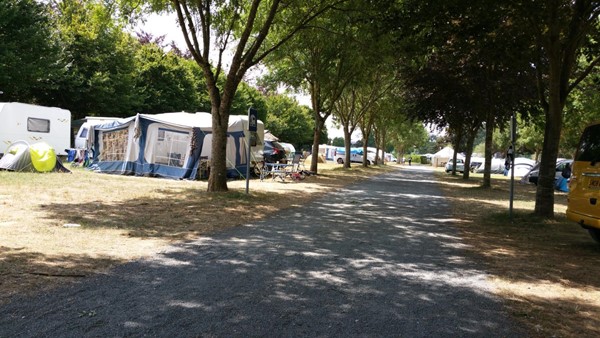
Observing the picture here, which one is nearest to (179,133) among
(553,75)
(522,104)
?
(553,75)

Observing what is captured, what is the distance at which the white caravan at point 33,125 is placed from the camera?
828 inches

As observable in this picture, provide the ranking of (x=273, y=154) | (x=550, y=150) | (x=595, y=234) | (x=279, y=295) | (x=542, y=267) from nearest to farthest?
1. (x=279, y=295)
2. (x=542, y=267)
3. (x=595, y=234)
4. (x=550, y=150)
5. (x=273, y=154)

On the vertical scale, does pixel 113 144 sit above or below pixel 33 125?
below

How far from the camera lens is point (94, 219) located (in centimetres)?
829

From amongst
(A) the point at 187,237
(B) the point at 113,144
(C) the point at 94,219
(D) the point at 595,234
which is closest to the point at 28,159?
(B) the point at 113,144

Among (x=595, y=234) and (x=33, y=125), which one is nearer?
(x=595, y=234)

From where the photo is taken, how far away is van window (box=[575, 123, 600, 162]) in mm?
7105

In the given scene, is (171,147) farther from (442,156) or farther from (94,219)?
(442,156)

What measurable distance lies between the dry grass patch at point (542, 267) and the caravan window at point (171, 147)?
10.9 meters

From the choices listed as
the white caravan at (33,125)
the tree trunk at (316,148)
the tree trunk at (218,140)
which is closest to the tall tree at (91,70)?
the white caravan at (33,125)

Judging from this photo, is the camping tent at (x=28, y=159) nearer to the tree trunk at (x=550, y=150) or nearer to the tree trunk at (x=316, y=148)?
the tree trunk at (x=316, y=148)

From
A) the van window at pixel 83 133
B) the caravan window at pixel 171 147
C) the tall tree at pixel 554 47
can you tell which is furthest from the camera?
the van window at pixel 83 133

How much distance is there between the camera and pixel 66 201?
33.5 feet

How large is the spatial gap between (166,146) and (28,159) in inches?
186
